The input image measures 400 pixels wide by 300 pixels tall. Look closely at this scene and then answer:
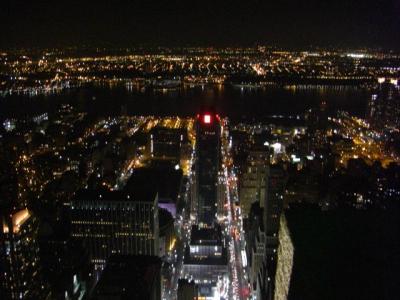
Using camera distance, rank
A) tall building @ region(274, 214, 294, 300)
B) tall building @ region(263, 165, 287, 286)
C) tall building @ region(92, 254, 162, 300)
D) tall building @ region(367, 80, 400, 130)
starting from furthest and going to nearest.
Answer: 1. tall building @ region(367, 80, 400, 130)
2. tall building @ region(263, 165, 287, 286)
3. tall building @ region(92, 254, 162, 300)
4. tall building @ region(274, 214, 294, 300)

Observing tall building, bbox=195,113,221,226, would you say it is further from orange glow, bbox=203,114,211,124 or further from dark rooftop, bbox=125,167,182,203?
dark rooftop, bbox=125,167,182,203

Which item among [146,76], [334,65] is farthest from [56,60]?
[334,65]

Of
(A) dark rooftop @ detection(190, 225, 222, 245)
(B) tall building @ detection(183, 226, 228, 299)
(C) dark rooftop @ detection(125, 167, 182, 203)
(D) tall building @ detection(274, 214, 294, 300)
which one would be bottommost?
(B) tall building @ detection(183, 226, 228, 299)

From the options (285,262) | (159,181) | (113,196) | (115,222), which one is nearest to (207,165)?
(159,181)

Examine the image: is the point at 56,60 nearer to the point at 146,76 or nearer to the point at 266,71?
the point at 146,76

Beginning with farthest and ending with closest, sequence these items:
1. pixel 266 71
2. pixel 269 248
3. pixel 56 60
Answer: pixel 56 60 → pixel 266 71 → pixel 269 248

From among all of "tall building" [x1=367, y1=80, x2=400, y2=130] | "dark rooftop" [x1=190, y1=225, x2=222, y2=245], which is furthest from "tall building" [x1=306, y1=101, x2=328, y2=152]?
"dark rooftop" [x1=190, y1=225, x2=222, y2=245]
